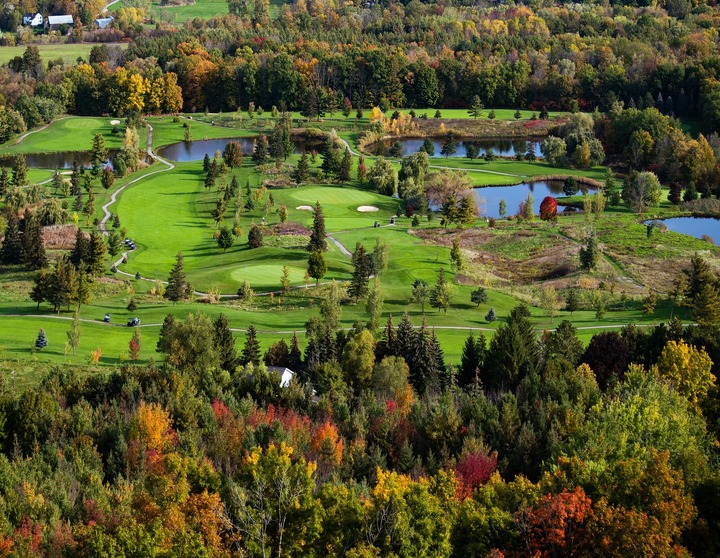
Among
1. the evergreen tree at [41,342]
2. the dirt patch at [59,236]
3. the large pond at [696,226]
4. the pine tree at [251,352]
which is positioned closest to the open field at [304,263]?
the evergreen tree at [41,342]

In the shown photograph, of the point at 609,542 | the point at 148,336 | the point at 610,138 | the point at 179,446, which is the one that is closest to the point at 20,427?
the point at 179,446

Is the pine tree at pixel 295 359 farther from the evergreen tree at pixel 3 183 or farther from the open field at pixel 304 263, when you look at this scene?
the evergreen tree at pixel 3 183

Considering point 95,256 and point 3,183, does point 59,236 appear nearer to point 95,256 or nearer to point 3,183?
point 95,256

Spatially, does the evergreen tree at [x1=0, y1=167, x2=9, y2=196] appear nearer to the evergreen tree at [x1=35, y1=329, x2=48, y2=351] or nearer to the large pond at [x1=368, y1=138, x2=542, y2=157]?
the evergreen tree at [x1=35, y1=329, x2=48, y2=351]

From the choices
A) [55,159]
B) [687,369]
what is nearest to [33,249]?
[687,369]

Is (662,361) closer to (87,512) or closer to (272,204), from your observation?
(87,512)

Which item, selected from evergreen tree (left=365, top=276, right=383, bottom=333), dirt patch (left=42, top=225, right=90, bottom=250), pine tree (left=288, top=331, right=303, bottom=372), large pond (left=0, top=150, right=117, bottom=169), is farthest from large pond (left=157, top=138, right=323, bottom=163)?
pine tree (left=288, top=331, right=303, bottom=372)
